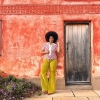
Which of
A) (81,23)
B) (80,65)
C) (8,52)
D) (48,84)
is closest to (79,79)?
(80,65)

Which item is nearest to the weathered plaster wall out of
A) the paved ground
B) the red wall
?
the red wall

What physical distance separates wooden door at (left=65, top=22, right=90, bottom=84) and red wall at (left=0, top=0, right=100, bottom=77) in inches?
13.9

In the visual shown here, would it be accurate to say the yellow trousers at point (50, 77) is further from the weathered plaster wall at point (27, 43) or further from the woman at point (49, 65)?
the weathered plaster wall at point (27, 43)

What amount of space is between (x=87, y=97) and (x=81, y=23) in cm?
289

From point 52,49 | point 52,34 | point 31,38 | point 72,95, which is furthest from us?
point 31,38

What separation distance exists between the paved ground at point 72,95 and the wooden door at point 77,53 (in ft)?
2.46

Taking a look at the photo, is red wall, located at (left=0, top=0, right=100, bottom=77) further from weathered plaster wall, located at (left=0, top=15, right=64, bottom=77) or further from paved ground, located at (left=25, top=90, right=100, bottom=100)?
paved ground, located at (left=25, top=90, right=100, bottom=100)

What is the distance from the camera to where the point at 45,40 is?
879 cm

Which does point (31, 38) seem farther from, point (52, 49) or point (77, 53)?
point (77, 53)

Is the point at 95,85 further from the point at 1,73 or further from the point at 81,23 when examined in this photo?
the point at 1,73

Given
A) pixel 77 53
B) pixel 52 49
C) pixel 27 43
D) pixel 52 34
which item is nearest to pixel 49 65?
pixel 52 49

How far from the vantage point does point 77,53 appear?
9.15 metres

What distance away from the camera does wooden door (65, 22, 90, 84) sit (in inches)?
359

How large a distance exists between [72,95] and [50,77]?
100cm
